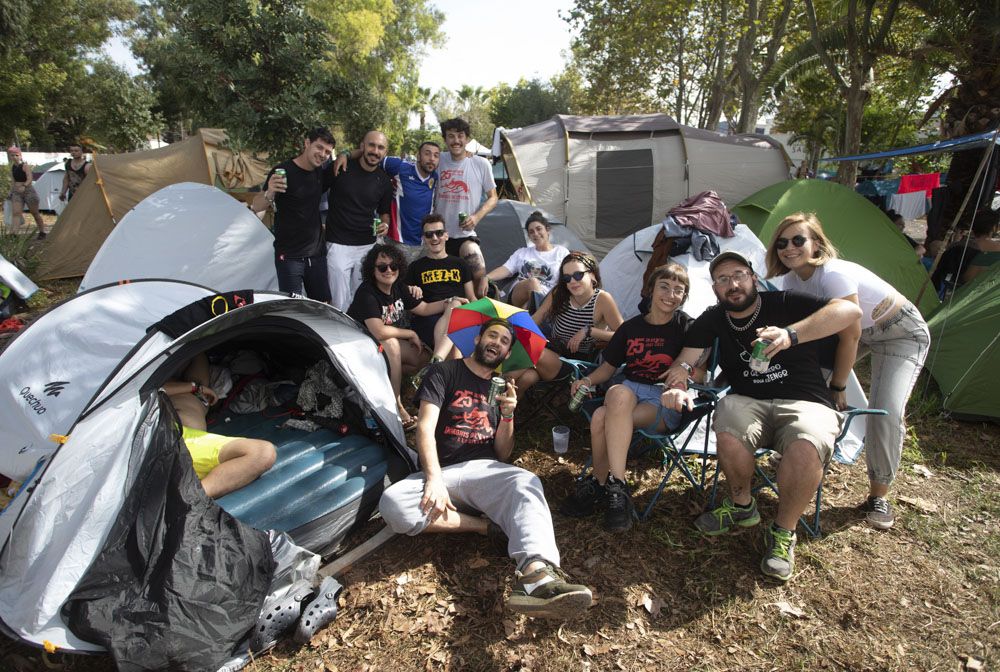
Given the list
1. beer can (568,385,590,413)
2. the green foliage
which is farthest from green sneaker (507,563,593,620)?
the green foliage

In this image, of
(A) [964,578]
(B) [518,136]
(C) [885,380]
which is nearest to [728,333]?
(C) [885,380]

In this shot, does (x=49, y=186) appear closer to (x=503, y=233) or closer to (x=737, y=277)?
(x=503, y=233)

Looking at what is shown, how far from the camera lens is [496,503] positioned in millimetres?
2742

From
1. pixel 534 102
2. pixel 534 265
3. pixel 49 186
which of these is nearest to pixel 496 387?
pixel 534 265

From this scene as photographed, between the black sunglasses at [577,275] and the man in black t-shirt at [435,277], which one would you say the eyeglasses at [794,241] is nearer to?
the black sunglasses at [577,275]

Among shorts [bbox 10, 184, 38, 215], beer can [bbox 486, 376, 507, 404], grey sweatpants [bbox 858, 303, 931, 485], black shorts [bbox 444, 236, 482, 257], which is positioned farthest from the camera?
shorts [bbox 10, 184, 38, 215]

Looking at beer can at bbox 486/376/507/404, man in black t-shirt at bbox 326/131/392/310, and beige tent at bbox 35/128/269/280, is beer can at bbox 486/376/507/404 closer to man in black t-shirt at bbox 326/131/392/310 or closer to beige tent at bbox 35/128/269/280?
man in black t-shirt at bbox 326/131/392/310

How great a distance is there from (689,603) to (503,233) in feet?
16.3

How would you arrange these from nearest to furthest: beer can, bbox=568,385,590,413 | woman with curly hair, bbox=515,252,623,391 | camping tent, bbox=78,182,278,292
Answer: beer can, bbox=568,385,590,413 → woman with curly hair, bbox=515,252,623,391 → camping tent, bbox=78,182,278,292

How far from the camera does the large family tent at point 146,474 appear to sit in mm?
2164

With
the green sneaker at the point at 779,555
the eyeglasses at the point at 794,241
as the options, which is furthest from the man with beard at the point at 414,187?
the green sneaker at the point at 779,555

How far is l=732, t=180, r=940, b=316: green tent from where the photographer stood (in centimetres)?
633

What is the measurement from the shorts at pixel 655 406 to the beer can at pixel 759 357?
1.71ft

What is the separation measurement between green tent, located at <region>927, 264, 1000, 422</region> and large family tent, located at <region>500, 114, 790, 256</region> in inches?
178
